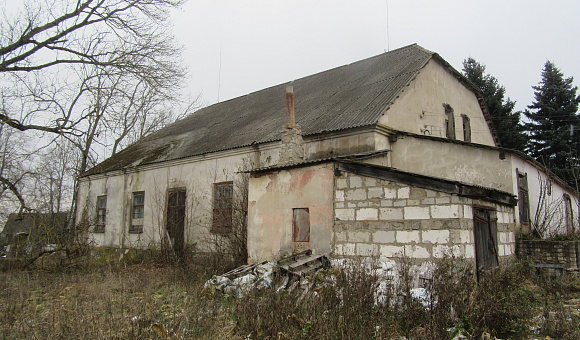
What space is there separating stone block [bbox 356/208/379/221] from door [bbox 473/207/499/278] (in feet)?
6.17

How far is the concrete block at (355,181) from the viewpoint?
8952 mm

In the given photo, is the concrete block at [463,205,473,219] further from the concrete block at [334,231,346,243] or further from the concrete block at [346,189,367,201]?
the concrete block at [334,231,346,243]

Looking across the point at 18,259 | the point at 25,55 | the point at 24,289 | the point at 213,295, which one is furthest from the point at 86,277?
the point at 25,55

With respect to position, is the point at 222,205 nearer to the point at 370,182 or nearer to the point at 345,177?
the point at 345,177

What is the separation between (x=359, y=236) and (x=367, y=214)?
50 cm

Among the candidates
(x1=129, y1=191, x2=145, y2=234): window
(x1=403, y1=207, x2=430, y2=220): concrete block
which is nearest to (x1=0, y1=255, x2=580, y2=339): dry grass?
(x1=403, y1=207, x2=430, y2=220): concrete block

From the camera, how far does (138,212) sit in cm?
1881

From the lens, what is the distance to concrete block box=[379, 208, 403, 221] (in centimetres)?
828

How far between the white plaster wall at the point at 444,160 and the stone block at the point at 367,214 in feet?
10.9

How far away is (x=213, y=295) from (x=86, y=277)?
489cm

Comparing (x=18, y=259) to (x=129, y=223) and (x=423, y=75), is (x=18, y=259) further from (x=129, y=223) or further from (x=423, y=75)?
(x=423, y=75)

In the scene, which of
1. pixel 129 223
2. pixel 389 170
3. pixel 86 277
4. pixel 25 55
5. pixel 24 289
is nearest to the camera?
pixel 389 170

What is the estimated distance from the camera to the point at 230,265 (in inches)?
448

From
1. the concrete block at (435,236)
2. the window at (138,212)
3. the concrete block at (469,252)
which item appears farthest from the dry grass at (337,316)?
the window at (138,212)
